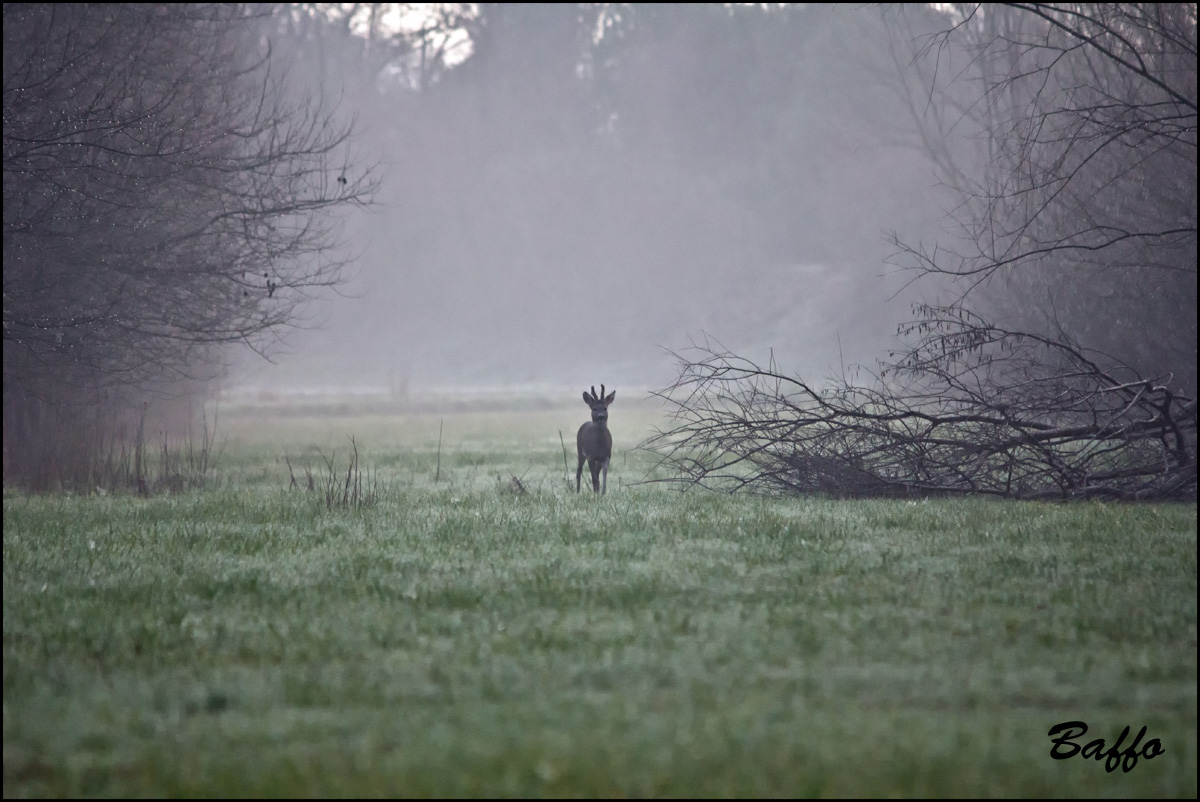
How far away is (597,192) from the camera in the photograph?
3248 inches

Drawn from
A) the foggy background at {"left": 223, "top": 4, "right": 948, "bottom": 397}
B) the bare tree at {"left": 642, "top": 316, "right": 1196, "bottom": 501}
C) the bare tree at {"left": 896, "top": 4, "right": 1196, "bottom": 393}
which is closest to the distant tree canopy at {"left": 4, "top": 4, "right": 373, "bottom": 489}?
the bare tree at {"left": 642, "top": 316, "right": 1196, "bottom": 501}

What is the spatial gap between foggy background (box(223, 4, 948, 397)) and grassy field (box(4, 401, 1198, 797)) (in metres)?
55.8

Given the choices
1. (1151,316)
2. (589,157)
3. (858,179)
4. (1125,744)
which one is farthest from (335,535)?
(589,157)

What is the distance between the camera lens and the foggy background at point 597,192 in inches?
2677

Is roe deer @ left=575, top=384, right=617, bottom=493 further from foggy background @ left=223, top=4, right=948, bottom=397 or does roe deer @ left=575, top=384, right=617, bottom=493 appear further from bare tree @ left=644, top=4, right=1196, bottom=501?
foggy background @ left=223, top=4, right=948, bottom=397

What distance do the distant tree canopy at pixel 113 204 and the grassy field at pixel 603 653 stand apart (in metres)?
3.96

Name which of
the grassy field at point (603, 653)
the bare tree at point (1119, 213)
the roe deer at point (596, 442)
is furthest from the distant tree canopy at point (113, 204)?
the bare tree at point (1119, 213)

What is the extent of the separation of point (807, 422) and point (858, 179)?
6023 cm

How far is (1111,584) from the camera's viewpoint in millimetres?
6953

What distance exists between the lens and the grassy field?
3889 millimetres

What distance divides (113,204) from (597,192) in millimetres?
71996

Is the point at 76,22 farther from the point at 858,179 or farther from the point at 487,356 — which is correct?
the point at 487,356

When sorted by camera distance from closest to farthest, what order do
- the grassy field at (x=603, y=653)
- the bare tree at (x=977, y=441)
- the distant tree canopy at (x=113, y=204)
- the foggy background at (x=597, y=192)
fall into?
1. the grassy field at (x=603, y=653)
2. the bare tree at (x=977, y=441)
3. the distant tree canopy at (x=113, y=204)
4. the foggy background at (x=597, y=192)

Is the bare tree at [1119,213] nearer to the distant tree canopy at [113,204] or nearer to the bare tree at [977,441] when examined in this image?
the bare tree at [977,441]
